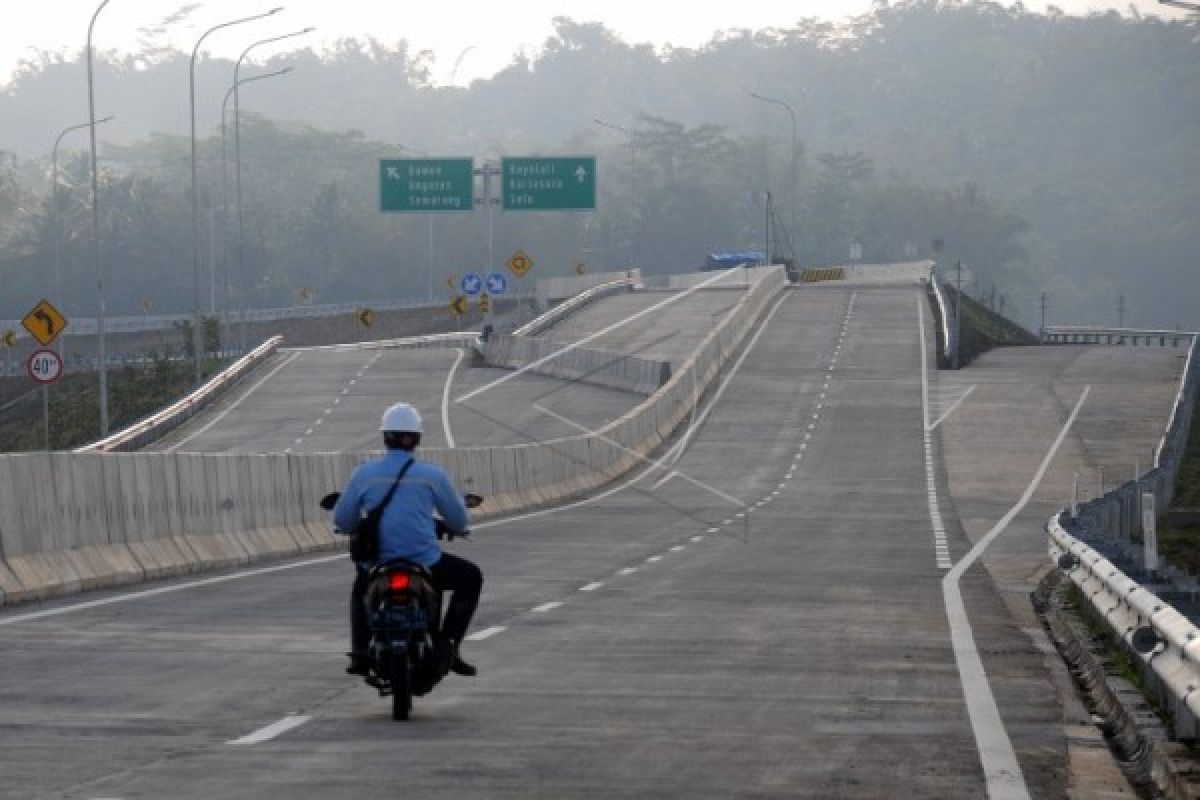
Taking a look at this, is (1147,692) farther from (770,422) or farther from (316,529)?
(770,422)

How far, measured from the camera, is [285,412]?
3246 inches

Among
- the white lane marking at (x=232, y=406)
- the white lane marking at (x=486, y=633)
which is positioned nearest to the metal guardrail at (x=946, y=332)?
the white lane marking at (x=232, y=406)

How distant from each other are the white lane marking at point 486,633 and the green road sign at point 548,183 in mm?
87153

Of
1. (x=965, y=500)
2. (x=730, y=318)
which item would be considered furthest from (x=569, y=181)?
(x=965, y=500)

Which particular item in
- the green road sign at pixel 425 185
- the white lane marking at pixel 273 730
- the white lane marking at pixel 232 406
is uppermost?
the green road sign at pixel 425 185

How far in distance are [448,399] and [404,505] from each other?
70.1 metres

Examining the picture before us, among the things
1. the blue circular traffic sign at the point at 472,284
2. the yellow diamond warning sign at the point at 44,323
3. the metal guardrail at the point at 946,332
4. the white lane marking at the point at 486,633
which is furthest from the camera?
the blue circular traffic sign at the point at 472,284

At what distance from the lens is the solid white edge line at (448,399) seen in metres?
72.4

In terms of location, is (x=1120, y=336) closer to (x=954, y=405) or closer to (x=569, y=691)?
(x=954, y=405)

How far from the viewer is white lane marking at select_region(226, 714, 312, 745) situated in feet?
40.8

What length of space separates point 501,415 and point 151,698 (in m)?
63.4

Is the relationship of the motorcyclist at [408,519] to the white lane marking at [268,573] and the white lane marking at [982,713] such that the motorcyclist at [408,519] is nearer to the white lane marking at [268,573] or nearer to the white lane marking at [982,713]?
the white lane marking at [982,713]

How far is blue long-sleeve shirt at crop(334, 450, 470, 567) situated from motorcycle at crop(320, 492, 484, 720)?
0.11m

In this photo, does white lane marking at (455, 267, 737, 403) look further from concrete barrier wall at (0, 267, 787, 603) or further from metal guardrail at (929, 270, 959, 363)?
concrete barrier wall at (0, 267, 787, 603)
